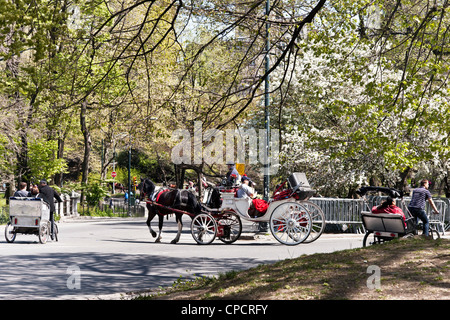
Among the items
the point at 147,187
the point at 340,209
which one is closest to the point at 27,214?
the point at 147,187

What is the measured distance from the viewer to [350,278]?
6.79 metres

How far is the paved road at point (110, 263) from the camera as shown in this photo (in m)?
9.98

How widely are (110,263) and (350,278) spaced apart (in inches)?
296

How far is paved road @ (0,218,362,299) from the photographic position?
998 cm

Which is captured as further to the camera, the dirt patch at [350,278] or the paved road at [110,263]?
the paved road at [110,263]

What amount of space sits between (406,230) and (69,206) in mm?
27962

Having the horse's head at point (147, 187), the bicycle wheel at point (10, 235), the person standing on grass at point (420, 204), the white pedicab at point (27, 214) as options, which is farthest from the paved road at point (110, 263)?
the person standing on grass at point (420, 204)

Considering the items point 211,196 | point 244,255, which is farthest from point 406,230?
point 211,196

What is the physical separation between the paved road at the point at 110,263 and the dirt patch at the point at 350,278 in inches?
83.8

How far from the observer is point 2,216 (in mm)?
30078

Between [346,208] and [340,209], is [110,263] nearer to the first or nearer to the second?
[340,209]

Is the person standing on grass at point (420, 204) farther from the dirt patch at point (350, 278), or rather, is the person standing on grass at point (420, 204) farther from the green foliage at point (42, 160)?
the green foliage at point (42, 160)
